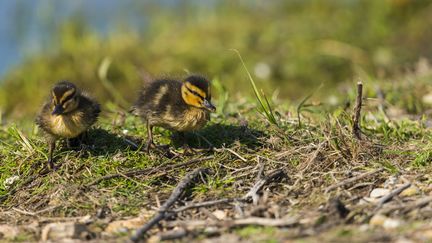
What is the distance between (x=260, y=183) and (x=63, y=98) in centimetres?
148

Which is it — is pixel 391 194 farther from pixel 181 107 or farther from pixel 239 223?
pixel 181 107

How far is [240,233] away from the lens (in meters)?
3.70

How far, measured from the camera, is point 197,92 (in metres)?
5.09

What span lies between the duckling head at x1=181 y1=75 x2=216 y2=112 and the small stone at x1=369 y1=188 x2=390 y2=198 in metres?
1.39

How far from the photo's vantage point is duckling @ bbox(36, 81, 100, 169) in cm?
485

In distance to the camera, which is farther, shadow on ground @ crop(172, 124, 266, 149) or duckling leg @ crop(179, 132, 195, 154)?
shadow on ground @ crop(172, 124, 266, 149)

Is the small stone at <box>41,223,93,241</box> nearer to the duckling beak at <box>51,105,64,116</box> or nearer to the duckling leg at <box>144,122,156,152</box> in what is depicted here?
the duckling beak at <box>51,105,64,116</box>

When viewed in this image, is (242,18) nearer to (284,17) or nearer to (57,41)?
(284,17)

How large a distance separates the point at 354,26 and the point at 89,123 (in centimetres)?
763

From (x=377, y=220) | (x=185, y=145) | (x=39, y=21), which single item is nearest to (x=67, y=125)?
(x=185, y=145)

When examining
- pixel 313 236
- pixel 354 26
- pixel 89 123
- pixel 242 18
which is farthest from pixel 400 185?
pixel 242 18

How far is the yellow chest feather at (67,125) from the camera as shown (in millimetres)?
4879

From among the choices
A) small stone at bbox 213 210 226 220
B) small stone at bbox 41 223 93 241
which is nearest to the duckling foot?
small stone at bbox 213 210 226 220

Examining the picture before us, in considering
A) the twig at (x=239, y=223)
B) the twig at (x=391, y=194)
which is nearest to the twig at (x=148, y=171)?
the twig at (x=239, y=223)
